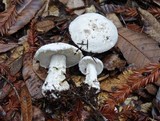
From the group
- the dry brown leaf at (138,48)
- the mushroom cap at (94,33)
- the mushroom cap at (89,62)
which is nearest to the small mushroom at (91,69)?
the mushroom cap at (89,62)

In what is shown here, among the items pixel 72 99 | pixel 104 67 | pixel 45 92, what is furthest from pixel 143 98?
pixel 45 92

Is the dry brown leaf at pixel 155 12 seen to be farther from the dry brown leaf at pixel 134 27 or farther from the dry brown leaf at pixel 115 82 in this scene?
the dry brown leaf at pixel 115 82

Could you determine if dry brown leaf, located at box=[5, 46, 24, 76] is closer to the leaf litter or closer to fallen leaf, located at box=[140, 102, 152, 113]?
the leaf litter

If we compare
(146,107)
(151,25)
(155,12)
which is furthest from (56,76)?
(155,12)

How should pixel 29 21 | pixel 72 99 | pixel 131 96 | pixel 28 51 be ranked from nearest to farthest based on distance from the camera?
pixel 72 99, pixel 131 96, pixel 28 51, pixel 29 21

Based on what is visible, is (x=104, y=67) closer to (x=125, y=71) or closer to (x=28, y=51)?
(x=125, y=71)
